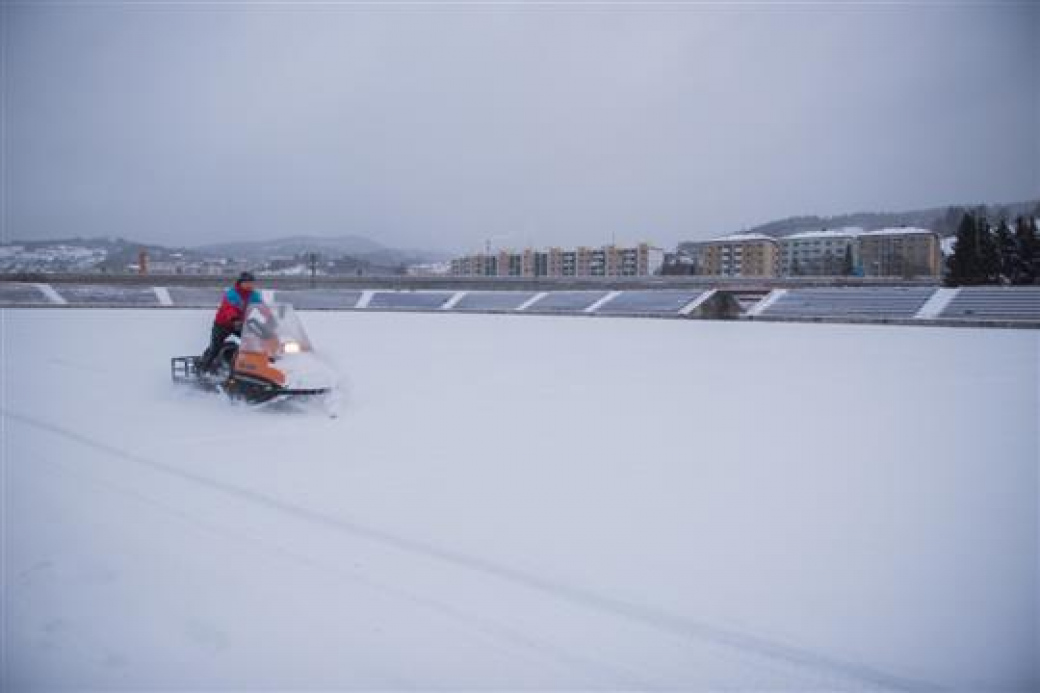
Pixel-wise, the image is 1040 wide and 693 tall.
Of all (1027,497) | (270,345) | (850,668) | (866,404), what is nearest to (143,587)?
(850,668)

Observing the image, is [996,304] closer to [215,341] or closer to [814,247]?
[215,341]

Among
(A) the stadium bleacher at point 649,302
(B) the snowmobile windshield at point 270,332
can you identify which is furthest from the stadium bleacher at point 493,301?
(B) the snowmobile windshield at point 270,332

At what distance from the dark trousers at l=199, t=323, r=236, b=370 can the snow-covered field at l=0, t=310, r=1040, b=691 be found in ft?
1.54

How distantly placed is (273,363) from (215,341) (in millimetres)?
1375

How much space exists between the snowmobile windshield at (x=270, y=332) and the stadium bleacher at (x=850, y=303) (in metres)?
22.3

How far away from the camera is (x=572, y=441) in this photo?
17.9 feet

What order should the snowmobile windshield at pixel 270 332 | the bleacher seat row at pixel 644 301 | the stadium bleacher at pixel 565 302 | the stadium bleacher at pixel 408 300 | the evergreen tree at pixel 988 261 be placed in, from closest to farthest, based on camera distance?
the snowmobile windshield at pixel 270 332, the bleacher seat row at pixel 644 301, the evergreen tree at pixel 988 261, the stadium bleacher at pixel 565 302, the stadium bleacher at pixel 408 300

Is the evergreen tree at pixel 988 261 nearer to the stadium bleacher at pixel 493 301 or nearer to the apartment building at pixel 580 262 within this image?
the stadium bleacher at pixel 493 301

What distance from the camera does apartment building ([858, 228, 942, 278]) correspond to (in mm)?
70750

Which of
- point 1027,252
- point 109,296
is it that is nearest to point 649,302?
point 1027,252

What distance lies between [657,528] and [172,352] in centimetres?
1221

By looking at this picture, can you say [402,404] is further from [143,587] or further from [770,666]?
[770,666]

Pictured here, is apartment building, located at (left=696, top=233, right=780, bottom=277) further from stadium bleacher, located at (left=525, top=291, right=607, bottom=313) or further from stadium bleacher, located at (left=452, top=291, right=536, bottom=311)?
stadium bleacher, located at (left=452, top=291, right=536, bottom=311)

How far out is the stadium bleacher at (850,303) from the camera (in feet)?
74.4
